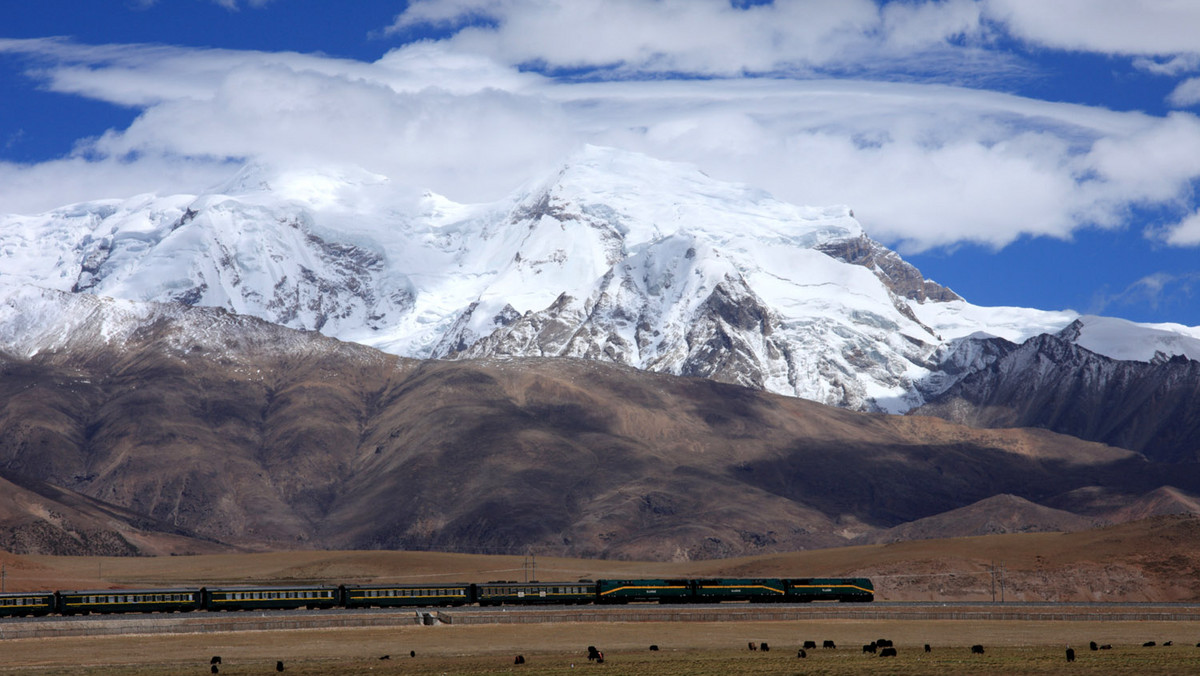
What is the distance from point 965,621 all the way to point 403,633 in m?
42.0

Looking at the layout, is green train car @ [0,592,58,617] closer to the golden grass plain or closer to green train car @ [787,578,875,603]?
the golden grass plain

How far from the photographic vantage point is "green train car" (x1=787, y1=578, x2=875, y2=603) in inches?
5000

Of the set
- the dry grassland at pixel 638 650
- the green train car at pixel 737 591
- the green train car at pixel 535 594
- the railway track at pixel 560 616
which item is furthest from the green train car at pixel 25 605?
the green train car at pixel 737 591

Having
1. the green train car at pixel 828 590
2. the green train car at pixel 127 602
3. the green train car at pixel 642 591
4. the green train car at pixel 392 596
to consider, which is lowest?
the green train car at pixel 828 590

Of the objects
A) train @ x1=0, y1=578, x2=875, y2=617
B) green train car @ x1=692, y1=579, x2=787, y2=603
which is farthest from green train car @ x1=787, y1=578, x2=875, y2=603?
green train car @ x1=692, y1=579, x2=787, y2=603

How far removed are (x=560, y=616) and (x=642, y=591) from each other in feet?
43.6

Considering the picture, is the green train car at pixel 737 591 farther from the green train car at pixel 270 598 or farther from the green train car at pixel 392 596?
the green train car at pixel 270 598

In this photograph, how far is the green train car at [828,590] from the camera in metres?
127

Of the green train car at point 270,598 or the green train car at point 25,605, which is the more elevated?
the green train car at point 25,605

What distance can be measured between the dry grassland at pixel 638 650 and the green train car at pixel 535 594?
41.4ft

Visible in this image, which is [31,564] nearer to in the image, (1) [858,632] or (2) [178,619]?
(2) [178,619]

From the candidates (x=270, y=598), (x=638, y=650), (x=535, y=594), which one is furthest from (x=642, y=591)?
(x=638, y=650)

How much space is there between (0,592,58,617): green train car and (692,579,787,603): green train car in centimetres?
5035

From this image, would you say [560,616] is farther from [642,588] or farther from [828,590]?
[828,590]
